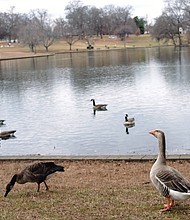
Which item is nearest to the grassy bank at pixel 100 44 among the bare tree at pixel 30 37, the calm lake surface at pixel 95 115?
the bare tree at pixel 30 37

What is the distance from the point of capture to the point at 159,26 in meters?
115

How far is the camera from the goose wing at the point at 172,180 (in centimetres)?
537

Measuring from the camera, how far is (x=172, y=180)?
5508 millimetres

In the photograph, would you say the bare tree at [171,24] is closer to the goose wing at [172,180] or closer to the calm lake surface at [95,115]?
the calm lake surface at [95,115]

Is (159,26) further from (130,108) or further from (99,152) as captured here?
(99,152)

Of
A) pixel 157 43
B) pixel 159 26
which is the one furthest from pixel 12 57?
pixel 157 43

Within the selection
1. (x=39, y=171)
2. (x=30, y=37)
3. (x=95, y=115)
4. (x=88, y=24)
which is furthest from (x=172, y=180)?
(x=88, y=24)

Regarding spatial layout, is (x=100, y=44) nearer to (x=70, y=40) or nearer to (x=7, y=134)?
(x=70, y=40)

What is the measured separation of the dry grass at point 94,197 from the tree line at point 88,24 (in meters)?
94.2

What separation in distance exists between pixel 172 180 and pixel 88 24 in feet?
457

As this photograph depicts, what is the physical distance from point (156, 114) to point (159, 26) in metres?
98.1

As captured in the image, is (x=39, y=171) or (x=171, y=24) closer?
(x=39, y=171)

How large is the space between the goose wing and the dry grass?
1.53 ft

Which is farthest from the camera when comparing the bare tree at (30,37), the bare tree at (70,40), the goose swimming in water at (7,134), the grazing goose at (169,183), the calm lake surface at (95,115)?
the bare tree at (70,40)
